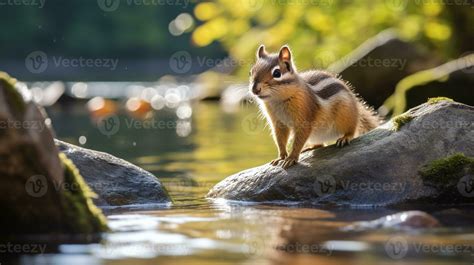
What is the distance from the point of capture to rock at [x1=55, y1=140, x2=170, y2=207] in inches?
348

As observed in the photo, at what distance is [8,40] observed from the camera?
2731 inches

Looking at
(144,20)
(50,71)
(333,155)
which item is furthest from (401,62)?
(144,20)

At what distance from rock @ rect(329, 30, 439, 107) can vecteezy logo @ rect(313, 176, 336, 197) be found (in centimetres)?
1218

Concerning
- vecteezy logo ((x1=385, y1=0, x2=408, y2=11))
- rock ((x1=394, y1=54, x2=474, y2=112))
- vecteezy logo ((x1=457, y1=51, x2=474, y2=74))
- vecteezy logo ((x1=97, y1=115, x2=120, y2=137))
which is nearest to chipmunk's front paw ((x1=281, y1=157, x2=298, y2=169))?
rock ((x1=394, y1=54, x2=474, y2=112))

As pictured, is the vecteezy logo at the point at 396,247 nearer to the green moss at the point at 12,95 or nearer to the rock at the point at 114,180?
the green moss at the point at 12,95

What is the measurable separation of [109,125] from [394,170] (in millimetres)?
15059

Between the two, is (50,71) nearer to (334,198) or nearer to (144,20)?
(144,20)

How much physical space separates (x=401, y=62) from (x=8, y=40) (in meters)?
52.8

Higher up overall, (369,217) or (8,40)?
(8,40)

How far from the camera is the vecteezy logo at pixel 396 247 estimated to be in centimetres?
578
